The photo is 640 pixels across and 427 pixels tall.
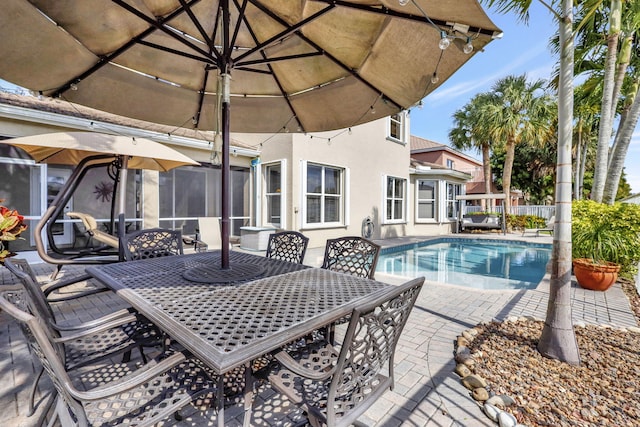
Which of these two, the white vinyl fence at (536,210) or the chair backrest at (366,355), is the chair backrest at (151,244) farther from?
the white vinyl fence at (536,210)

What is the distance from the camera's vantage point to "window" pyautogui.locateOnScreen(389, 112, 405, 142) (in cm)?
1340

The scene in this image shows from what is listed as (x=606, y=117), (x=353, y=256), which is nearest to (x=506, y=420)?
(x=353, y=256)

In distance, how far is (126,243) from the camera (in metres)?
3.49

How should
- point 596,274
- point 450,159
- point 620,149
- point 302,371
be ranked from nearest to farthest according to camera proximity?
point 302,371 → point 596,274 → point 620,149 → point 450,159

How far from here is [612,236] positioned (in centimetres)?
567

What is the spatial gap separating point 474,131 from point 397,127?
8.40m

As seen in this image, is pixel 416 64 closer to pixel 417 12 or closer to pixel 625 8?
pixel 417 12

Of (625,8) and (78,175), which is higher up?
(625,8)

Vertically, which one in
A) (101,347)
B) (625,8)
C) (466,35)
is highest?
(625,8)

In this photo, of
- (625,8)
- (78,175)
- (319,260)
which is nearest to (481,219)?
(625,8)

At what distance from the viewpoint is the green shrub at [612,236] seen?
18.2ft

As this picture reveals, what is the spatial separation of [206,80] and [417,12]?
2874 millimetres

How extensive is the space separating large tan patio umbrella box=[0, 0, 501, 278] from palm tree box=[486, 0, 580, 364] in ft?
4.00

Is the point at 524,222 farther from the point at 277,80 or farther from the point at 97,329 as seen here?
the point at 97,329
